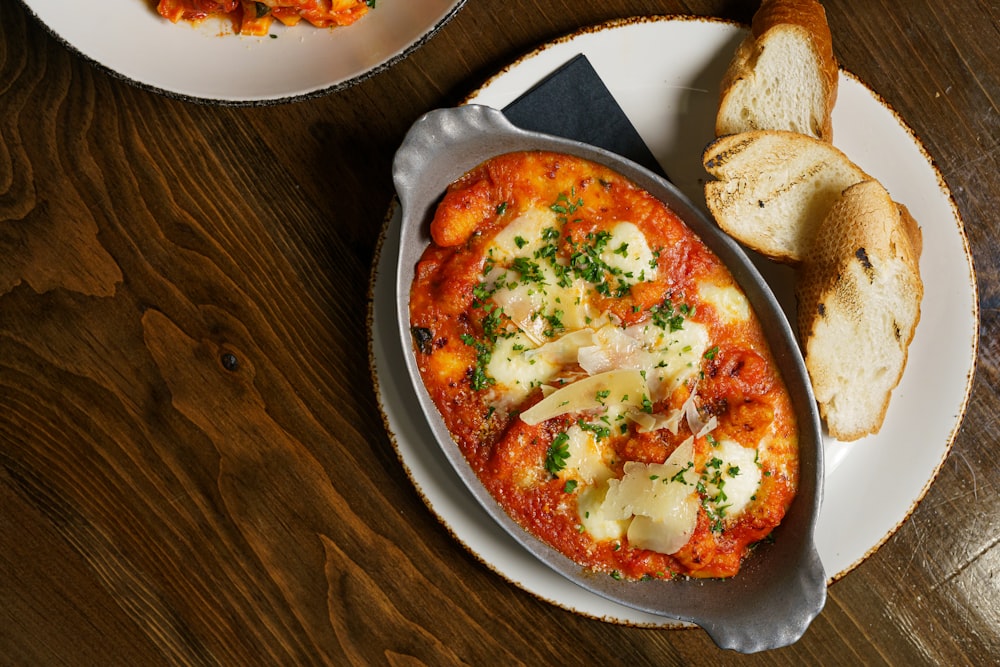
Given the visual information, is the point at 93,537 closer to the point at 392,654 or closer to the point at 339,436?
the point at 339,436

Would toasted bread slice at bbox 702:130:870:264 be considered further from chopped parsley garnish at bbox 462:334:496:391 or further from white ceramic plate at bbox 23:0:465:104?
white ceramic plate at bbox 23:0:465:104

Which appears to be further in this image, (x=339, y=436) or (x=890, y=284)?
(x=339, y=436)

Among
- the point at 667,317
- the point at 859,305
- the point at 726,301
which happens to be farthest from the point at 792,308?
the point at 667,317

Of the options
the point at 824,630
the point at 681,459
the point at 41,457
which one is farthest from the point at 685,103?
the point at 41,457

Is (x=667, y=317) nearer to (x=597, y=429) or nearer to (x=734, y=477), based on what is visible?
(x=597, y=429)

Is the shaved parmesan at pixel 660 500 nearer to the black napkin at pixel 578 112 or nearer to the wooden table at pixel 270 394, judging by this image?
the wooden table at pixel 270 394
